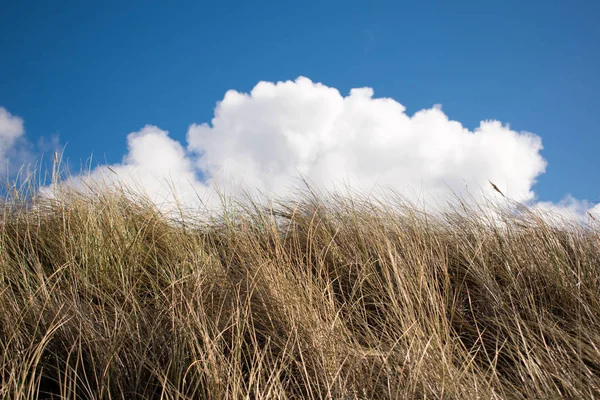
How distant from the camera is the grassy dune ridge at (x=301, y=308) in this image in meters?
1.66

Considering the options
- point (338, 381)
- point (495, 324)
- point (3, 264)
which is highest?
point (3, 264)

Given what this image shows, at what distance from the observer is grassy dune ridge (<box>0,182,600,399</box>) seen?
65.4 inches

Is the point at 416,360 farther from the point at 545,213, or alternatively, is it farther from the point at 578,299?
the point at 545,213

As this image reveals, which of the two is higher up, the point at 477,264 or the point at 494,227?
the point at 494,227

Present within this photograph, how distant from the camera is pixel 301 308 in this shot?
6.26ft

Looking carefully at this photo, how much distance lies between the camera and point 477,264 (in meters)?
2.71

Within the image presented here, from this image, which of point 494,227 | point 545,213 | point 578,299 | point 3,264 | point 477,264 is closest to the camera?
point 578,299

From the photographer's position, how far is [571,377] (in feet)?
5.71

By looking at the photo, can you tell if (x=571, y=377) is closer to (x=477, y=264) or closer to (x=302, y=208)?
(x=477, y=264)

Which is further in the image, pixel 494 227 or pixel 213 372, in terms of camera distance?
pixel 494 227

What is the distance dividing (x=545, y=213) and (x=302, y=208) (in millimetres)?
1757

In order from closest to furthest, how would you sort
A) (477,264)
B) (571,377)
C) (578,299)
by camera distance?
(571,377)
(578,299)
(477,264)

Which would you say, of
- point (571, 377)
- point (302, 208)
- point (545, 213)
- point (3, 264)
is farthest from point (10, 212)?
point (545, 213)

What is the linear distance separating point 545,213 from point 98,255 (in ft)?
9.80
